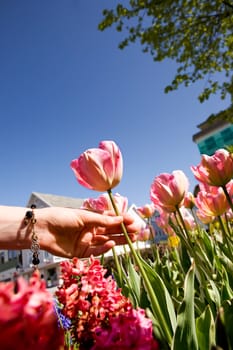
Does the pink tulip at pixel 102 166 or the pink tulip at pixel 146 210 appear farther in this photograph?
the pink tulip at pixel 146 210

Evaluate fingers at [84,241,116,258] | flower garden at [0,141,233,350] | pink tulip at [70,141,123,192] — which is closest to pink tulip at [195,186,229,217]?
flower garden at [0,141,233,350]

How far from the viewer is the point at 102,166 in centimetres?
103

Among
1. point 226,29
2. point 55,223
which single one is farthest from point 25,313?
point 226,29

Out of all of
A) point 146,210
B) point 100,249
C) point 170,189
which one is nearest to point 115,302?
point 100,249

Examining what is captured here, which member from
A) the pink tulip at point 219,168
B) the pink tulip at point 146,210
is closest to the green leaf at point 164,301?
the pink tulip at point 219,168

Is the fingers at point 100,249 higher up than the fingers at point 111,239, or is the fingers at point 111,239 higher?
the fingers at point 111,239

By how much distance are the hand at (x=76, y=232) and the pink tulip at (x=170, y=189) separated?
0.79 feet

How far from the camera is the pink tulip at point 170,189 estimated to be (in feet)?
4.52

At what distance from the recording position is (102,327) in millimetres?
508

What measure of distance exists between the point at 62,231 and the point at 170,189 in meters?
0.52

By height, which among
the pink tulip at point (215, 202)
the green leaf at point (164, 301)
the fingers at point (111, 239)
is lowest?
the green leaf at point (164, 301)

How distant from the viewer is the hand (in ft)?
3.79

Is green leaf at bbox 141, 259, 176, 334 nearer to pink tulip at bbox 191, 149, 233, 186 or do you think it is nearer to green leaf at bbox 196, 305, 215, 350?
green leaf at bbox 196, 305, 215, 350

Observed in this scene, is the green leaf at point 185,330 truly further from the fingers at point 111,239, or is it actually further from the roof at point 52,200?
the roof at point 52,200
